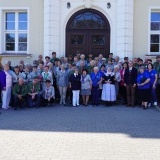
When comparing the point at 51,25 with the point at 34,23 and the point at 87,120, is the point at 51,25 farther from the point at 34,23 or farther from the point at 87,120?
the point at 87,120

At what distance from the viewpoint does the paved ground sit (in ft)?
21.1

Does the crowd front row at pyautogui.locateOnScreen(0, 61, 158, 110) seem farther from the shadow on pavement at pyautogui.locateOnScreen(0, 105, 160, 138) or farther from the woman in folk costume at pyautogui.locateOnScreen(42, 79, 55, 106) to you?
the shadow on pavement at pyautogui.locateOnScreen(0, 105, 160, 138)

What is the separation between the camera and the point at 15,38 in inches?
660

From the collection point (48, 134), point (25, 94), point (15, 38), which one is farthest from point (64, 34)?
point (48, 134)

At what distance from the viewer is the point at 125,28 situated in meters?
15.5

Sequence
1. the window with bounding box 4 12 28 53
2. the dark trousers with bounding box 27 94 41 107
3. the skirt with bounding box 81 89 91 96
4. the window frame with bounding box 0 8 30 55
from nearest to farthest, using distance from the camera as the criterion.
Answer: the dark trousers with bounding box 27 94 41 107 < the skirt with bounding box 81 89 91 96 < the window frame with bounding box 0 8 30 55 < the window with bounding box 4 12 28 53

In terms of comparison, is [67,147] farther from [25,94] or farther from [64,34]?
[64,34]

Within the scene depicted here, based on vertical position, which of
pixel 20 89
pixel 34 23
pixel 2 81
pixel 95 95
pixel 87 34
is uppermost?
pixel 34 23

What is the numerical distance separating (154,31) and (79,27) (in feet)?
12.1

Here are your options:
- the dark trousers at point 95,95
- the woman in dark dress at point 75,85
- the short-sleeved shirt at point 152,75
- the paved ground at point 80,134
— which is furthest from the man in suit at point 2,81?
the short-sleeved shirt at point 152,75

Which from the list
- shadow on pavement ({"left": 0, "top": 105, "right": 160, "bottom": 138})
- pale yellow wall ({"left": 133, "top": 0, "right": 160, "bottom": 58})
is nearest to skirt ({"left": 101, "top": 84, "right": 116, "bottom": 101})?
shadow on pavement ({"left": 0, "top": 105, "right": 160, "bottom": 138})

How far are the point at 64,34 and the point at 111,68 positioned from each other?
158 inches

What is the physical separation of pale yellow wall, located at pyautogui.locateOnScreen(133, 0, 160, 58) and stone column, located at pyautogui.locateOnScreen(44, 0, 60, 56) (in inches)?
150

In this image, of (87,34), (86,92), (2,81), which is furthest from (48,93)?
(87,34)
